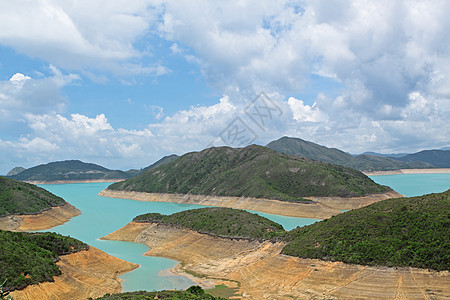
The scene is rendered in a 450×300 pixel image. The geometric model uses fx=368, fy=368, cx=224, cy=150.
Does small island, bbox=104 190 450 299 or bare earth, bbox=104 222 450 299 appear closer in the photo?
bare earth, bbox=104 222 450 299

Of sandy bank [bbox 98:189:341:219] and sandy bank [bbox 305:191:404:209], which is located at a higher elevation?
sandy bank [bbox 305:191:404:209]

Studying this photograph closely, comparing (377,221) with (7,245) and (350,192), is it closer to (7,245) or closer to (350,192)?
(7,245)

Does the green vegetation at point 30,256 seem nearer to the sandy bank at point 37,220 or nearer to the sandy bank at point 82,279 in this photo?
the sandy bank at point 82,279

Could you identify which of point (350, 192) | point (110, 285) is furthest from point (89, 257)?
point (350, 192)

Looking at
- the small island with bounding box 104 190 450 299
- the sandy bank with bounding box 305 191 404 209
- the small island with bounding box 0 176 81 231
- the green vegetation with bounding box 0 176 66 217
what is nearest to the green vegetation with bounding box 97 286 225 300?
the small island with bounding box 104 190 450 299

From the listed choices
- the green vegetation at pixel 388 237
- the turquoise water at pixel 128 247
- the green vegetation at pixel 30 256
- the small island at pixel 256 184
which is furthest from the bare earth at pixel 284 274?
the small island at pixel 256 184

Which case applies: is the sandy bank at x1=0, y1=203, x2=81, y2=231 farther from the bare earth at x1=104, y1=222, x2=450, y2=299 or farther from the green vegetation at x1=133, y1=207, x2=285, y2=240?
the bare earth at x1=104, y1=222, x2=450, y2=299
